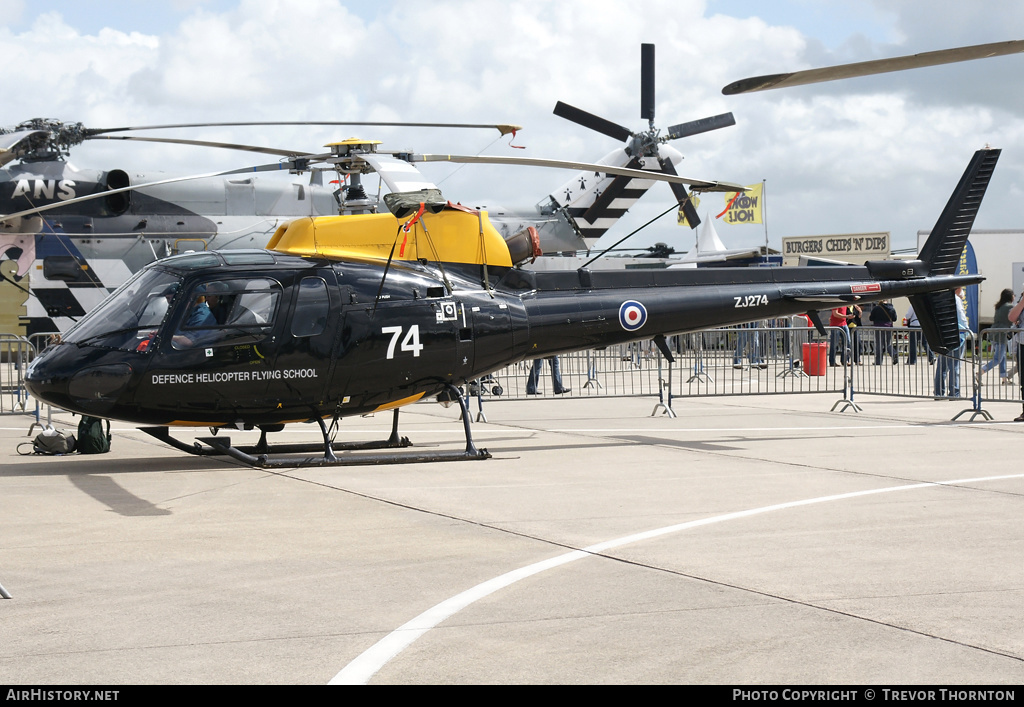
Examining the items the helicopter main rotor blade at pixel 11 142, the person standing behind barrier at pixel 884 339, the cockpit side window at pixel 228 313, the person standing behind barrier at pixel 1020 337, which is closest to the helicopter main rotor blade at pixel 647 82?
the person standing behind barrier at pixel 884 339

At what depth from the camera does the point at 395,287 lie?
10.6 m

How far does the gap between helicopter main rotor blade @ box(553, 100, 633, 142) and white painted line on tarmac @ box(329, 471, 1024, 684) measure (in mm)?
20968

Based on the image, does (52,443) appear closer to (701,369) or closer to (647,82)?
(701,369)

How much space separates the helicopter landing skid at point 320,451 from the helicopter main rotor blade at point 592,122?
722 inches

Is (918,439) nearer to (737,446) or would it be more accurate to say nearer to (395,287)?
(737,446)

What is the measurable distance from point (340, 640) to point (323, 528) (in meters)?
2.71

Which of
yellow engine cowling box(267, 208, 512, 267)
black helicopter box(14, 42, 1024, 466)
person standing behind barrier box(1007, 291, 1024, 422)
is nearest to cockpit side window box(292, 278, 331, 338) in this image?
black helicopter box(14, 42, 1024, 466)

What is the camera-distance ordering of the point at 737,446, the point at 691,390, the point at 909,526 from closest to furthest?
the point at 909,526 < the point at 737,446 < the point at 691,390

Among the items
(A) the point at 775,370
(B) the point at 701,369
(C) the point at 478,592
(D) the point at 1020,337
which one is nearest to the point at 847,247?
(B) the point at 701,369

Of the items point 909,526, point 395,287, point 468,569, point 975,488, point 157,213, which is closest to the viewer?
point 468,569

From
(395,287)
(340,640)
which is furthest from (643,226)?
(340,640)

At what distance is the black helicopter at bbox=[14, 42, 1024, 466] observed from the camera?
31.5 feet

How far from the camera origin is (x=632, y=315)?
472 inches

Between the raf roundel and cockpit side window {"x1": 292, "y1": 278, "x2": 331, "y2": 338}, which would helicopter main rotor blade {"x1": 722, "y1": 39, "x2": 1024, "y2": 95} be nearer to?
cockpit side window {"x1": 292, "y1": 278, "x2": 331, "y2": 338}
